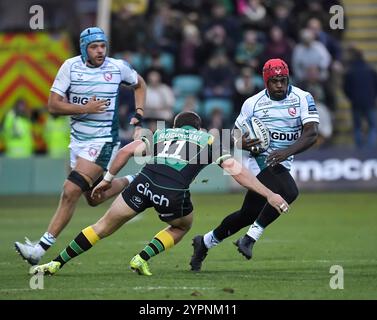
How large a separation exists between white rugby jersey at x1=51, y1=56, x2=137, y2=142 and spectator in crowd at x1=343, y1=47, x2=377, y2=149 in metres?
13.7

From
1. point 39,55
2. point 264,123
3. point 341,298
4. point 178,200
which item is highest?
point 39,55

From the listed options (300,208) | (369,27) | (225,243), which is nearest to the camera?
(225,243)

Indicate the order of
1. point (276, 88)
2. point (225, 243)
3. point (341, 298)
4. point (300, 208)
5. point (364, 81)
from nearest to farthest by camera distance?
point (341, 298) → point (276, 88) → point (225, 243) → point (300, 208) → point (364, 81)

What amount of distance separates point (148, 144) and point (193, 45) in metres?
15.8

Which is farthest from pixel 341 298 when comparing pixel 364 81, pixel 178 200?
pixel 364 81

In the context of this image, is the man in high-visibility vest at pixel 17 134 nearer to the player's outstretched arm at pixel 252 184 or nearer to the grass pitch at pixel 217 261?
the grass pitch at pixel 217 261

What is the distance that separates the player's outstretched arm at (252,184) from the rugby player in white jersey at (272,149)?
1.06 m

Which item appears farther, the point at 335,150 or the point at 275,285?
the point at 335,150

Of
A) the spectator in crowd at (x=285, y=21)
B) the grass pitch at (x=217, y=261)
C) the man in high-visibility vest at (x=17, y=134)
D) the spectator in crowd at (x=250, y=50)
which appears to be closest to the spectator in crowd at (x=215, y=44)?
the spectator in crowd at (x=250, y=50)

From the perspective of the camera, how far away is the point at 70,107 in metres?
13.2

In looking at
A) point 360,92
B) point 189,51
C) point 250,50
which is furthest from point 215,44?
point 360,92

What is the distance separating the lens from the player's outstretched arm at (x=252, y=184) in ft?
37.6

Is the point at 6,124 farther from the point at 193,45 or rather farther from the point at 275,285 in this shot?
the point at 275,285

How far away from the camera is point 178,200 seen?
38.6 feet
